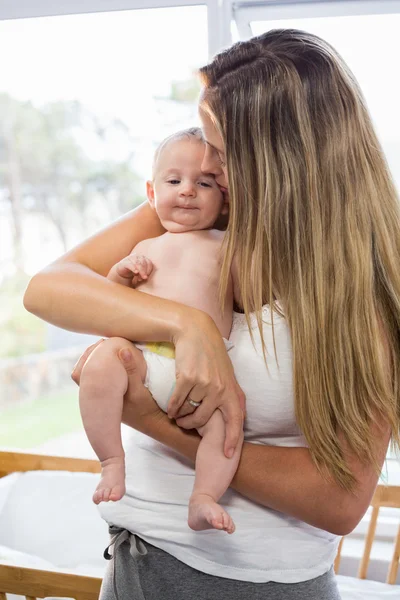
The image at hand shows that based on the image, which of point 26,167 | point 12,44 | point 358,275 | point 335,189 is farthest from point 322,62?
point 26,167

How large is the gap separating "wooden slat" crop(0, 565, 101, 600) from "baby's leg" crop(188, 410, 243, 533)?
0.52 metres

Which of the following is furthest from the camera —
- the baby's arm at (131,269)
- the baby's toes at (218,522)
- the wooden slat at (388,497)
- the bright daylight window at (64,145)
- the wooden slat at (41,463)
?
the bright daylight window at (64,145)

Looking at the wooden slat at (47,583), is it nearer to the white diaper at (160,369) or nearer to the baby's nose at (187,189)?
the white diaper at (160,369)

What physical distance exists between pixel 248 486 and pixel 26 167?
570 cm

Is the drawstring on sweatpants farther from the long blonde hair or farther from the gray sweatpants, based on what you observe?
the long blonde hair

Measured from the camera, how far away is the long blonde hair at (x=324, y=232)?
108 centimetres

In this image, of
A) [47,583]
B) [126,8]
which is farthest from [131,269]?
[126,8]

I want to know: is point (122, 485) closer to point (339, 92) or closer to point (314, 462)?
point (314, 462)

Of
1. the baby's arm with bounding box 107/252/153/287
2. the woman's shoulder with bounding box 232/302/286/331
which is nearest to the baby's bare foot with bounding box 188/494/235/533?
the woman's shoulder with bounding box 232/302/286/331

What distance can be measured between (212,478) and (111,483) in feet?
0.56

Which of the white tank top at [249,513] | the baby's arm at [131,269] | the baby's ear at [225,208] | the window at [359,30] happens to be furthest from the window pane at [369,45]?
the white tank top at [249,513]

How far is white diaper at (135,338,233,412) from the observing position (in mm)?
1136

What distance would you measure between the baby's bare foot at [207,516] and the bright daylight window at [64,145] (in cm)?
176

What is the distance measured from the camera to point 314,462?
3.54ft
